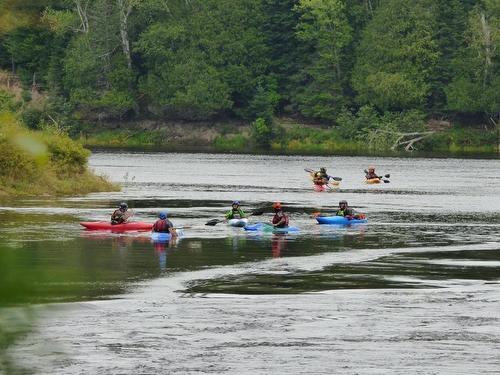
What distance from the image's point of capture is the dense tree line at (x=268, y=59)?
13550 cm

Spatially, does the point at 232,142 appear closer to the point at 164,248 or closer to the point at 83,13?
the point at 83,13

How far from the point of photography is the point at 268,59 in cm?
14325

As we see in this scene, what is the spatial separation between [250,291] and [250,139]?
11334cm

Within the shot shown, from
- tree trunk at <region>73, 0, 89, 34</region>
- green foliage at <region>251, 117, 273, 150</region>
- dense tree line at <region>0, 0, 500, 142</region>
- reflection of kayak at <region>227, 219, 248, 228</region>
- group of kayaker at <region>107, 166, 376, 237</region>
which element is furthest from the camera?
tree trunk at <region>73, 0, 89, 34</region>

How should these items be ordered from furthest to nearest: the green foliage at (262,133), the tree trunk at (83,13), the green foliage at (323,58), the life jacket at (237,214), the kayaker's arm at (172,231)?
the tree trunk at (83,13) < the green foliage at (262,133) < the green foliage at (323,58) < the life jacket at (237,214) < the kayaker's arm at (172,231)

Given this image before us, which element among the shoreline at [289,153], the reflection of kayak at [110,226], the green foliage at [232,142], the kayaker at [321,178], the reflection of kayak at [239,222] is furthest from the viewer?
the green foliage at [232,142]

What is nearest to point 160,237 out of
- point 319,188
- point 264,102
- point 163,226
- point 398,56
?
point 163,226

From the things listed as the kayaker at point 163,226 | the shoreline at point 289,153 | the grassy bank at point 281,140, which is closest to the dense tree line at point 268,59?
the grassy bank at point 281,140

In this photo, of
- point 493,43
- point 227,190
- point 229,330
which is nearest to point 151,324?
point 229,330

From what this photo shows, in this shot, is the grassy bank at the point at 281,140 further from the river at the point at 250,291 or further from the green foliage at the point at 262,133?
the river at the point at 250,291

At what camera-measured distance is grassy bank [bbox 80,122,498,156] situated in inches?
5354

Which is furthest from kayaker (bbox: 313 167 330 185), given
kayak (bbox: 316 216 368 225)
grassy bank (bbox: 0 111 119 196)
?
kayak (bbox: 316 216 368 225)

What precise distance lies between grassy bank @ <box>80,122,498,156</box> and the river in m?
73.5

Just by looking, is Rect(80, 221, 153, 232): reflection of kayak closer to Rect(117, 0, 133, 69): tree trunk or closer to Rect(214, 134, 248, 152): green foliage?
Rect(214, 134, 248, 152): green foliage
